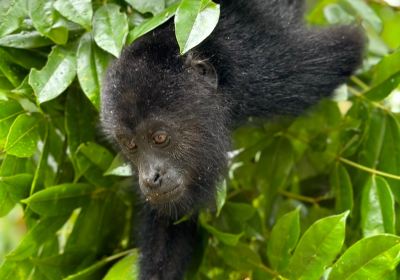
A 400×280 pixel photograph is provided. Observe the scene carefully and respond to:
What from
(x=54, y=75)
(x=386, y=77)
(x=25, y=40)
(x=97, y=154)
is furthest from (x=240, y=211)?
(x=25, y=40)

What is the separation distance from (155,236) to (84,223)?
270 millimetres

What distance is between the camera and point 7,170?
2.06 metres

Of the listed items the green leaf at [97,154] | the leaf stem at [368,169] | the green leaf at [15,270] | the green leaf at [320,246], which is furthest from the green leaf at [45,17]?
the leaf stem at [368,169]

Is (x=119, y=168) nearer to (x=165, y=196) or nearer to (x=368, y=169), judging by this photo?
(x=165, y=196)

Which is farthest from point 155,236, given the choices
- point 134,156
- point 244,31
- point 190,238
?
point 244,31

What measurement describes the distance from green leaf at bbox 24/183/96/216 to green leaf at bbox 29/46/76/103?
1.00ft

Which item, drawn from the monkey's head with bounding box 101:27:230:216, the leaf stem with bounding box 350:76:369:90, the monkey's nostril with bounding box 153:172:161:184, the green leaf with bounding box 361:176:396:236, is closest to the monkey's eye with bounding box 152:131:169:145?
the monkey's head with bounding box 101:27:230:216

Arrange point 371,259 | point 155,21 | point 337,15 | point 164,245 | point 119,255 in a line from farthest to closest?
point 337,15 < point 164,245 < point 119,255 < point 155,21 < point 371,259

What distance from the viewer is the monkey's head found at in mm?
2096

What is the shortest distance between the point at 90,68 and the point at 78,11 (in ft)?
0.59

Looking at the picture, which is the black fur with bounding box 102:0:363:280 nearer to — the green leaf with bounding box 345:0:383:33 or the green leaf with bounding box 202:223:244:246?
the green leaf with bounding box 345:0:383:33

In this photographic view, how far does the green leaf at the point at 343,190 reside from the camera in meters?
2.16

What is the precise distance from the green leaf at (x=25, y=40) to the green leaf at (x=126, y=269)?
2.44 feet

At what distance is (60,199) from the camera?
214cm
